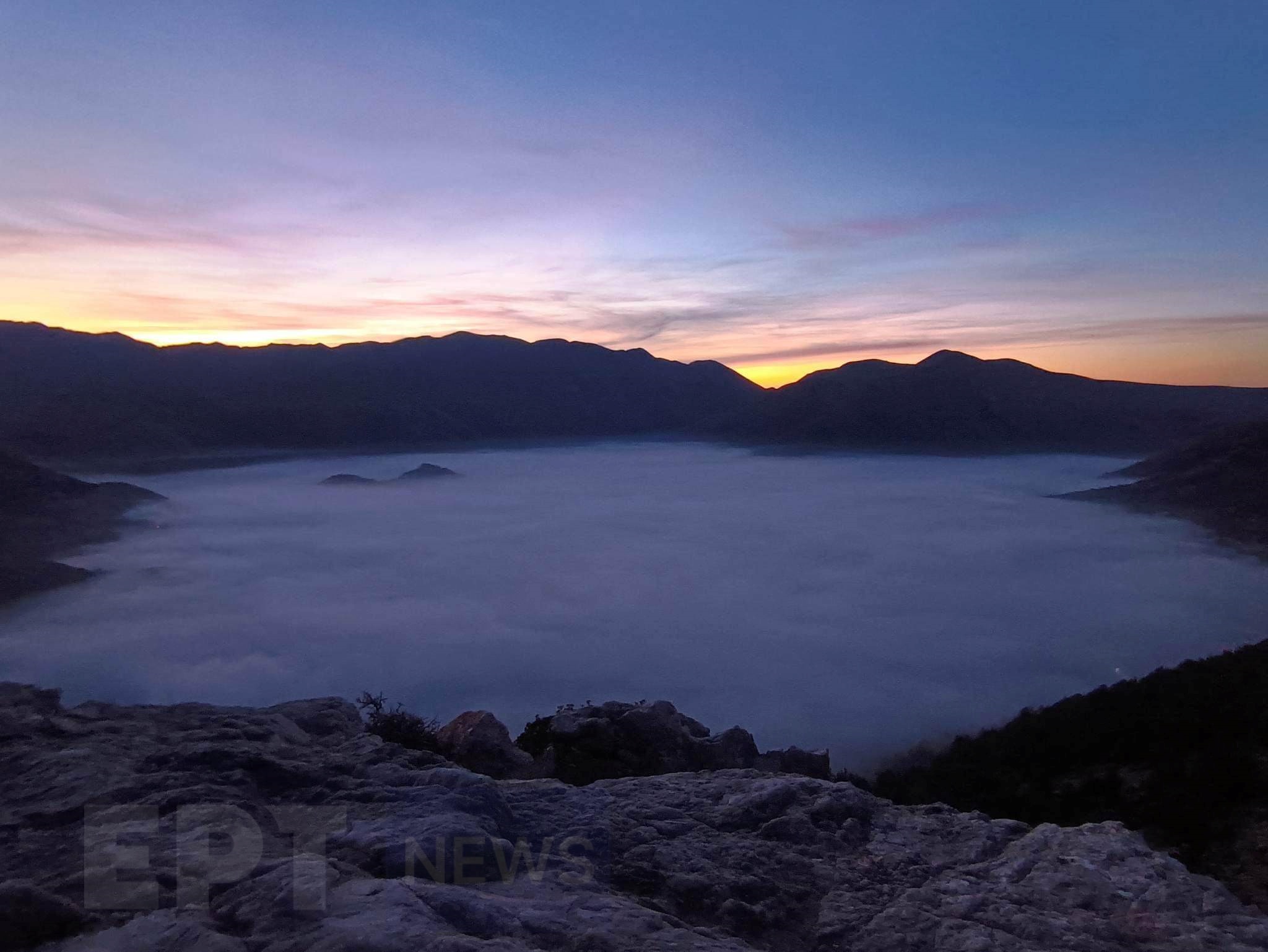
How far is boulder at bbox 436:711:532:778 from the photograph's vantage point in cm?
852

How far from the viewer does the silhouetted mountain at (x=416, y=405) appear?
352ft

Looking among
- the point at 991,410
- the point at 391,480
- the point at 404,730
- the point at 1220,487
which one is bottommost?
the point at 391,480

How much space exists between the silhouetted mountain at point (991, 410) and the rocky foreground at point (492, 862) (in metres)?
129

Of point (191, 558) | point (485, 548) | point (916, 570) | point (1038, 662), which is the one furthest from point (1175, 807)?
point (485, 548)

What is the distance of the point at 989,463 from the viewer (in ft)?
397

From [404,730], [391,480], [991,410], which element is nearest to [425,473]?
[391,480]

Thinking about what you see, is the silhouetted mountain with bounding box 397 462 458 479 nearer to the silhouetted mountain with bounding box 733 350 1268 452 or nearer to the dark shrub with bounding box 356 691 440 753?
the silhouetted mountain with bounding box 733 350 1268 452

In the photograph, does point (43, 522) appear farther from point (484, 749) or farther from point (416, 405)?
point (416, 405)

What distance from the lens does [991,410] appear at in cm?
13600

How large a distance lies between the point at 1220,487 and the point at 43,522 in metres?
75.6

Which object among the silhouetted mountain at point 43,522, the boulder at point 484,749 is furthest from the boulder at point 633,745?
the silhouetted mountain at point 43,522

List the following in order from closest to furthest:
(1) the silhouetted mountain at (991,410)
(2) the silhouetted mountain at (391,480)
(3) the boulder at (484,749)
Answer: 1. (3) the boulder at (484,749)
2. (2) the silhouetted mountain at (391,480)
3. (1) the silhouetted mountain at (991,410)

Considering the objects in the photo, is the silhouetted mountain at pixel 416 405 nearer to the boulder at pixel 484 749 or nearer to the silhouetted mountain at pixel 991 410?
the silhouetted mountain at pixel 991 410

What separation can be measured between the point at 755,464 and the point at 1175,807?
131006 mm
